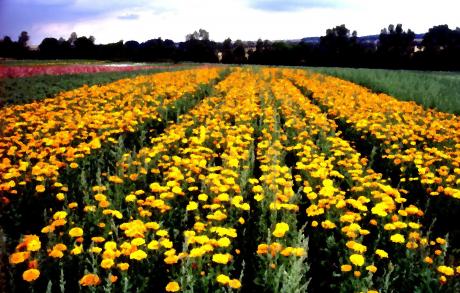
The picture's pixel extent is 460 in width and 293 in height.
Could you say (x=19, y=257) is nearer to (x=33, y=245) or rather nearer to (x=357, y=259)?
(x=33, y=245)

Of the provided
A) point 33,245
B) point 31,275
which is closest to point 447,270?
point 31,275

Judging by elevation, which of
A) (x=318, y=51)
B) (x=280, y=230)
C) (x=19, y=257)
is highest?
(x=318, y=51)

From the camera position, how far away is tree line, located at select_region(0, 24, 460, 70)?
61.7m

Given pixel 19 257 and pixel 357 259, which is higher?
pixel 19 257

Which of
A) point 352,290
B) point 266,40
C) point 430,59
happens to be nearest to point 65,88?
point 352,290

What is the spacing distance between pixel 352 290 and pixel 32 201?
3.94m

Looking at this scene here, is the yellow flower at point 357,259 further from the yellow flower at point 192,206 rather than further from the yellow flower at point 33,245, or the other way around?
the yellow flower at point 33,245

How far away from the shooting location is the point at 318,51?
242 ft

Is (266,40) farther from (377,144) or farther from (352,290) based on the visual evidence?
(352,290)

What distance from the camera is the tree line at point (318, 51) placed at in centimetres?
6169

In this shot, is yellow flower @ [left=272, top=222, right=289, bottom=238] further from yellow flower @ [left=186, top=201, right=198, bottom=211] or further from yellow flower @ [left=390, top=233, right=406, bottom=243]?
yellow flower @ [left=390, top=233, right=406, bottom=243]

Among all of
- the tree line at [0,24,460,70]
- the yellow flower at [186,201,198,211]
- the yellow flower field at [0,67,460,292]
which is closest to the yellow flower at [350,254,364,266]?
the yellow flower field at [0,67,460,292]

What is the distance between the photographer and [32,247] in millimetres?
3334

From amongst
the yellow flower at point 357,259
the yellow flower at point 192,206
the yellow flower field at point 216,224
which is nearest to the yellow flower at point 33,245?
the yellow flower field at point 216,224
